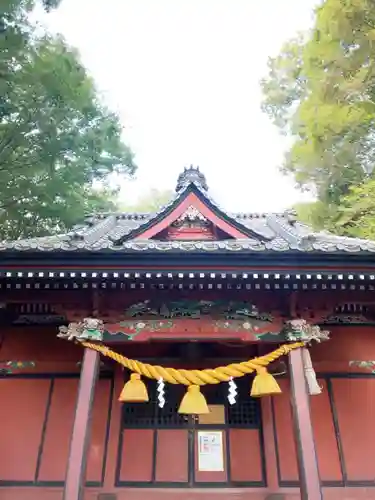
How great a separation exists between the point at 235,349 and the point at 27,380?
12.8 ft

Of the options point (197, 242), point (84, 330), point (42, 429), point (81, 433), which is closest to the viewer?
point (81, 433)

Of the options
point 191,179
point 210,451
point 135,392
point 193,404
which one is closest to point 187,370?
point 193,404

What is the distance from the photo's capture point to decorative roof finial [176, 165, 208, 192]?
915 cm

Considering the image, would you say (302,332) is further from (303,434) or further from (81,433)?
(81,433)

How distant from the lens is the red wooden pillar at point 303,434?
494cm

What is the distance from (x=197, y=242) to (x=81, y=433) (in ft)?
13.4

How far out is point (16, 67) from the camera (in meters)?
10.0

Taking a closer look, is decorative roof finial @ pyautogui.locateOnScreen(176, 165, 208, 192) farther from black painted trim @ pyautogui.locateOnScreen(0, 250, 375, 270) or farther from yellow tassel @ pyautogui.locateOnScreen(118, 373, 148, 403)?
yellow tassel @ pyautogui.locateOnScreen(118, 373, 148, 403)

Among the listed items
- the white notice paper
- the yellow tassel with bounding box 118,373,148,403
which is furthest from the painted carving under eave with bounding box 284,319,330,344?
the white notice paper

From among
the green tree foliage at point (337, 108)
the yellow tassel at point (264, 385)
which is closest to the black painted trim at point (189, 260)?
the yellow tassel at point (264, 385)

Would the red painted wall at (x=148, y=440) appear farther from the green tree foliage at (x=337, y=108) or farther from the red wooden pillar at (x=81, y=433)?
the green tree foliage at (x=337, y=108)

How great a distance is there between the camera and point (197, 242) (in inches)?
309

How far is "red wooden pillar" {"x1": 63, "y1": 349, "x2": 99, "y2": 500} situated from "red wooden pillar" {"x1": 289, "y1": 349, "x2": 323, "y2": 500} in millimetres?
2888

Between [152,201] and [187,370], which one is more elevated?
[152,201]
